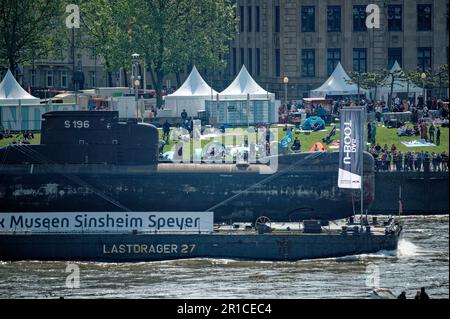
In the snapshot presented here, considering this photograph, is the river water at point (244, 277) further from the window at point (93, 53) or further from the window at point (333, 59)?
the window at point (93, 53)

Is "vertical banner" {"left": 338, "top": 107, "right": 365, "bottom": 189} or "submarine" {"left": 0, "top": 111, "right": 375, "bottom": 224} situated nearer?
"vertical banner" {"left": 338, "top": 107, "right": 365, "bottom": 189}

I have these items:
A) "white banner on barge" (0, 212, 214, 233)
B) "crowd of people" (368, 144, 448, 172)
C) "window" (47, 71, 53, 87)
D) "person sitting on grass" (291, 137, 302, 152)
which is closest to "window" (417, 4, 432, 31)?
"person sitting on grass" (291, 137, 302, 152)

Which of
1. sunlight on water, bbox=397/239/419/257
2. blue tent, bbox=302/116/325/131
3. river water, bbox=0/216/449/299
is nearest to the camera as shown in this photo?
river water, bbox=0/216/449/299

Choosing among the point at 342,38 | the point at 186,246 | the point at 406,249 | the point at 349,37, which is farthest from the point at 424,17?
the point at 186,246

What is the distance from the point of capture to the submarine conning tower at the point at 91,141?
6844 cm

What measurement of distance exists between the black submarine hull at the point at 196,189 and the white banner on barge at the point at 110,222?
280 centimetres

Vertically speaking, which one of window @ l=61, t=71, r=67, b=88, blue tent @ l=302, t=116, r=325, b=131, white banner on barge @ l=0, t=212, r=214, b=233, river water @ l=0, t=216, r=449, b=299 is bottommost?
river water @ l=0, t=216, r=449, b=299

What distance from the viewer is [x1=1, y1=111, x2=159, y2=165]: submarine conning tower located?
6844 centimetres

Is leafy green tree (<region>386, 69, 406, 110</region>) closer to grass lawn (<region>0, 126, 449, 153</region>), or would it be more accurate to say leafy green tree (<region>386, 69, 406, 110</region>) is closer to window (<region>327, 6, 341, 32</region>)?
grass lawn (<region>0, 126, 449, 153</region>)

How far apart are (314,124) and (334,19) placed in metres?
21.9

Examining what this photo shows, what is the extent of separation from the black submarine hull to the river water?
452cm

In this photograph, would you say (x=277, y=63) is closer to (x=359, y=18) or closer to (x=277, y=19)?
(x=277, y=19)

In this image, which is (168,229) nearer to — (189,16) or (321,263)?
(321,263)
